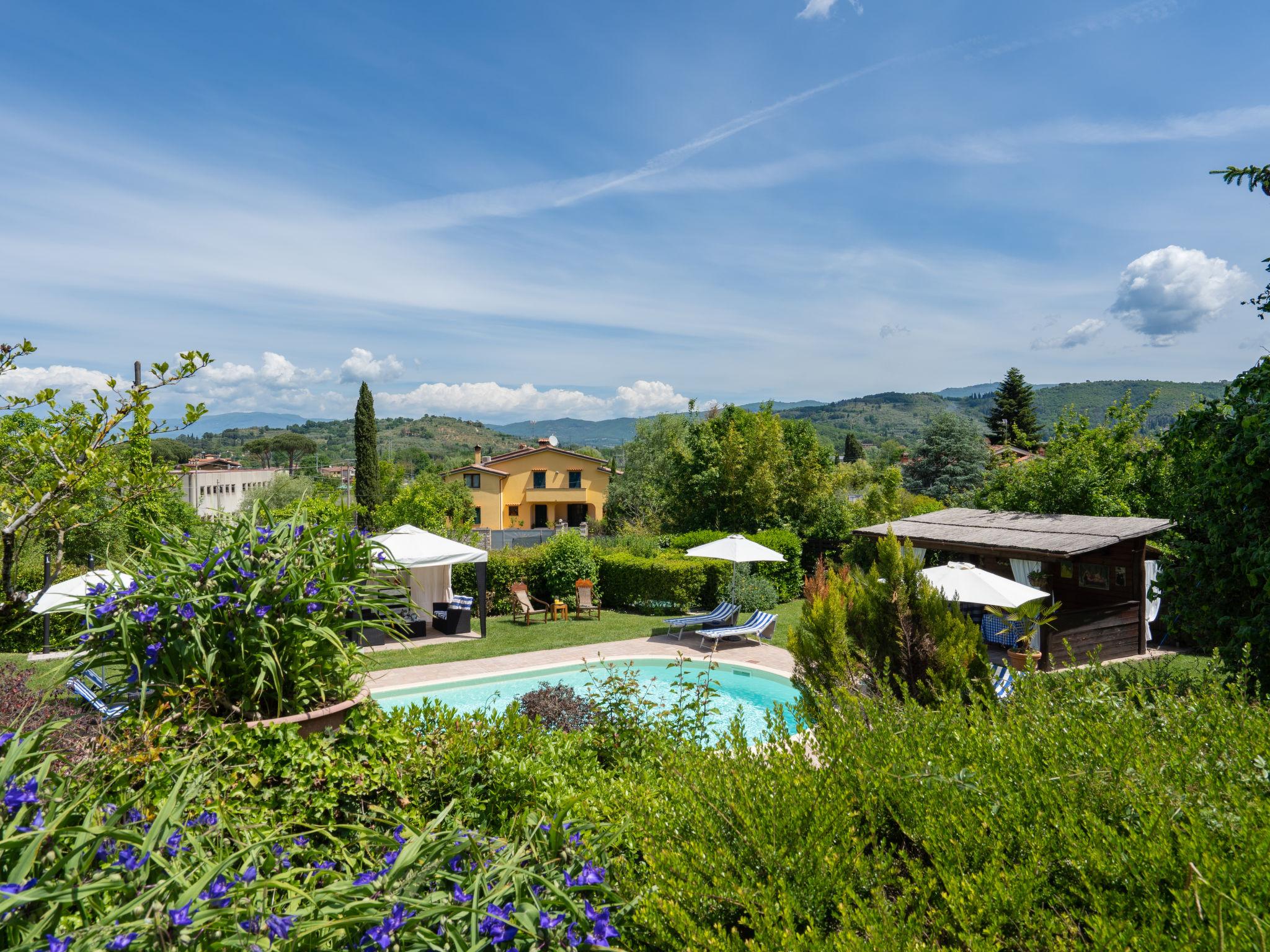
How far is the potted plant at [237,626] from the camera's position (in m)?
3.00

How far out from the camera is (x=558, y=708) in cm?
628

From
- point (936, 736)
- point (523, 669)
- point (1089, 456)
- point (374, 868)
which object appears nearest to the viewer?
point (374, 868)

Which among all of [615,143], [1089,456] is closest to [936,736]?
[615,143]

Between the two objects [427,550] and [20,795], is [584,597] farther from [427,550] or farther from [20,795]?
[20,795]

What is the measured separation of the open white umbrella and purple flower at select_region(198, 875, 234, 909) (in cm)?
1109

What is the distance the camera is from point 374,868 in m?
2.15

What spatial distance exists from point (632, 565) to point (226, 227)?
11357 millimetres

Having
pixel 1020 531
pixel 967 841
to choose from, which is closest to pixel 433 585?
pixel 1020 531

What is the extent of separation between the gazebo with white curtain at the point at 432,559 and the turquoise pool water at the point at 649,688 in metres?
2.27

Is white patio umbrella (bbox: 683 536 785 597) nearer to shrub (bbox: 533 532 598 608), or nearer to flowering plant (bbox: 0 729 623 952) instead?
shrub (bbox: 533 532 598 608)

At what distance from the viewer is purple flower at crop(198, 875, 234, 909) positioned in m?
1.73

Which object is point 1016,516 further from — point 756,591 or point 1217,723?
point 1217,723

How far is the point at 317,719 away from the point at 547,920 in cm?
184

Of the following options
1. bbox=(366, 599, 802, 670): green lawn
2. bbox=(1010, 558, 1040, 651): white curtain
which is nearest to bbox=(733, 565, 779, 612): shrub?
bbox=(366, 599, 802, 670): green lawn
